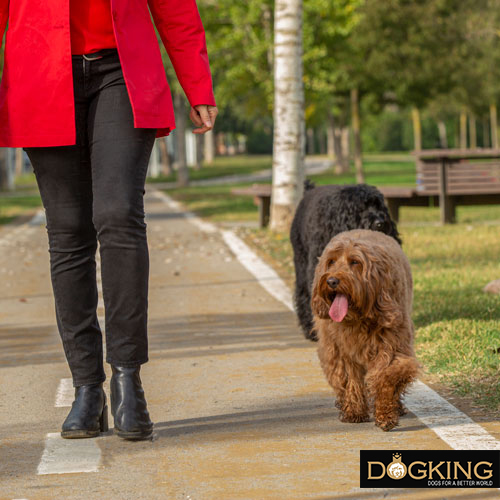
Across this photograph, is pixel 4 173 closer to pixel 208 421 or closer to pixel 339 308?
pixel 208 421

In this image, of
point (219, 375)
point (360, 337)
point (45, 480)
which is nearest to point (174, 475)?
point (45, 480)

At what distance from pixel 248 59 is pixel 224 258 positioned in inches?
859

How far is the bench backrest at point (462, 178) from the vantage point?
17438 mm

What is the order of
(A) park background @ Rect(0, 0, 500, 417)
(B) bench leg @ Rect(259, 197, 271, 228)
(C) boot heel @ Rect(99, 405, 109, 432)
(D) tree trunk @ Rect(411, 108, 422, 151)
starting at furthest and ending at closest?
(D) tree trunk @ Rect(411, 108, 422, 151)
(B) bench leg @ Rect(259, 197, 271, 228)
(A) park background @ Rect(0, 0, 500, 417)
(C) boot heel @ Rect(99, 405, 109, 432)

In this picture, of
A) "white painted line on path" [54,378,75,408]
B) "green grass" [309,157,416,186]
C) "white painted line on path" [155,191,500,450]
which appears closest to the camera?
"white painted line on path" [155,191,500,450]

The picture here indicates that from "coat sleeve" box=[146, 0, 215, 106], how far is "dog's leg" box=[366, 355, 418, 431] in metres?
1.33

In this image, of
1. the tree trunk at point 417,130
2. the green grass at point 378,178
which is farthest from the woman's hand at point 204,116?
the tree trunk at point 417,130

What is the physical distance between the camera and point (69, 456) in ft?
13.9

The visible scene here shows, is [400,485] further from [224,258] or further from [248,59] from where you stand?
[248,59]

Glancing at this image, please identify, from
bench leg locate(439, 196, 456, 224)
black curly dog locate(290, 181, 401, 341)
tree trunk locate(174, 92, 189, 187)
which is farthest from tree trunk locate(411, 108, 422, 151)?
black curly dog locate(290, 181, 401, 341)

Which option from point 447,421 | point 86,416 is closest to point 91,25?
point 86,416

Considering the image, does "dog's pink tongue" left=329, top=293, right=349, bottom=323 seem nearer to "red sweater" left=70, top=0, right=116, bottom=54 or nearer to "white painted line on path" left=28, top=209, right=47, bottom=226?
"red sweater" left=70, top=0, right=116, bottom=54

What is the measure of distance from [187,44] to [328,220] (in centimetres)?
224

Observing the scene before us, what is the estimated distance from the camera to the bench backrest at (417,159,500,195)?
17.4 metres
